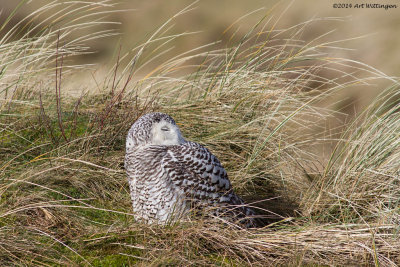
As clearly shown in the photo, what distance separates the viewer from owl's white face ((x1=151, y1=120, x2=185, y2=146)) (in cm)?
319

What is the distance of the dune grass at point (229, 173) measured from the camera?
279 centimetres

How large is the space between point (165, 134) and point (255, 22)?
41.7 ft

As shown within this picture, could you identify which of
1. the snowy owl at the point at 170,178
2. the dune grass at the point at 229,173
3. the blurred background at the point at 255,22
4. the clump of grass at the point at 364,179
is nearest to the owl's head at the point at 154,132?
the snowy owl at the point at 170,178

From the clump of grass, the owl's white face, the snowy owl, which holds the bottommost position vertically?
the clump of grass

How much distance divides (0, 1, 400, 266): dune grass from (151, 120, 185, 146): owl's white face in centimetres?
40

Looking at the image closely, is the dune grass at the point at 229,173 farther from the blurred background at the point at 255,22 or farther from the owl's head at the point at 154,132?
the blurred background at the point at 255,22

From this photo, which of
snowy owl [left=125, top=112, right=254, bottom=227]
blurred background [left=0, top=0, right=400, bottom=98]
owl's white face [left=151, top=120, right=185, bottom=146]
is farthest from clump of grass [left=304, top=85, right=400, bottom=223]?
blurred background [left=0, top=0, right=400, bottom=98]

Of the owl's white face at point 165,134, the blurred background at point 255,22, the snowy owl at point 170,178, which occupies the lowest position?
the blurred background at point 255,22

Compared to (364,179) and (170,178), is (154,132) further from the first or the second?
(364,179)

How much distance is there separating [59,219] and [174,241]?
760 millimetres

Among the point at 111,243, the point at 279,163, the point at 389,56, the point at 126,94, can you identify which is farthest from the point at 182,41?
the point at 111,243

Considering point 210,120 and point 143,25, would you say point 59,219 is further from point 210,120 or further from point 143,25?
point 143,25

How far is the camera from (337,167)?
3.73 m

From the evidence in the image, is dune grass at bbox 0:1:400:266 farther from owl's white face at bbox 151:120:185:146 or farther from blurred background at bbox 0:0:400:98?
blurred background at bbox 0:0:400:98
